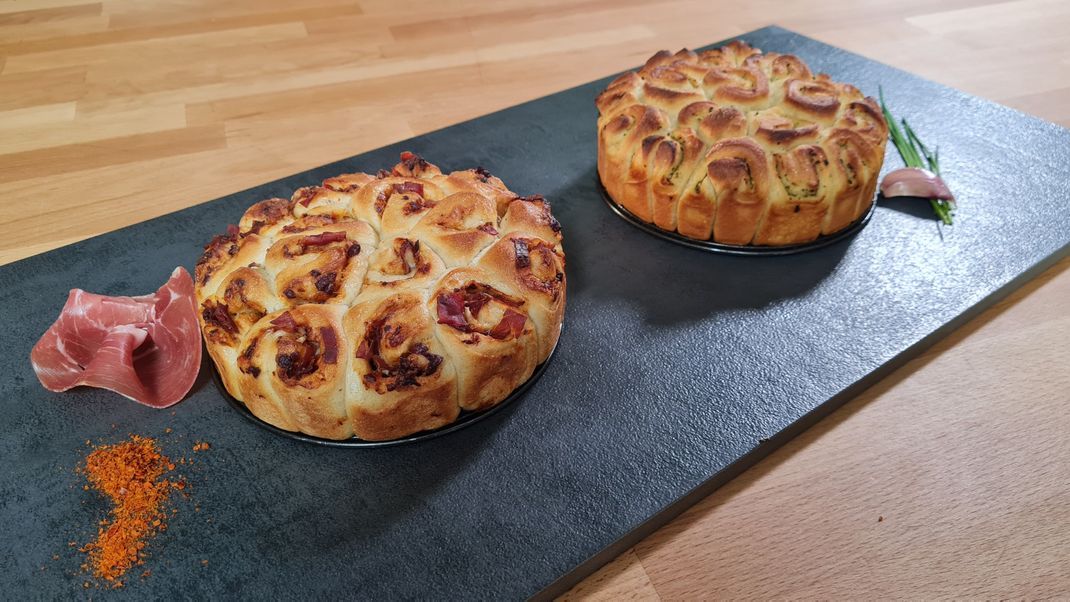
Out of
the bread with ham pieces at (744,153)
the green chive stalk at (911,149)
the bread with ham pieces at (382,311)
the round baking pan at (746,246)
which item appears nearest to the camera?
the bread with ham pieces at (382,311)

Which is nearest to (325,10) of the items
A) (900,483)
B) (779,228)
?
(779,228)

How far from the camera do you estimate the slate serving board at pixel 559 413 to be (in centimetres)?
192

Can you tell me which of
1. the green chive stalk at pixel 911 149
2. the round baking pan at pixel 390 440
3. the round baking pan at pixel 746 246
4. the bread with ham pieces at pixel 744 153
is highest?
the bread with ham pieces at pixel 744 153

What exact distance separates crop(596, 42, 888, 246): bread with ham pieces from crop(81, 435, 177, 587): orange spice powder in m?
1.93

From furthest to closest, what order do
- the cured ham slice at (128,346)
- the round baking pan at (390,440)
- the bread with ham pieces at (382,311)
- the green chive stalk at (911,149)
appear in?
the green chive stalk at (911,149) → the cured ham slice at (128,346) → the round baking pan at (390,440) → the bread with ham pieces at (382,311)

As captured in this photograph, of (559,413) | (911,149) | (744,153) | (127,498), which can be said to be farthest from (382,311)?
(911,149)

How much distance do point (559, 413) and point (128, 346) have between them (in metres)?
1.39

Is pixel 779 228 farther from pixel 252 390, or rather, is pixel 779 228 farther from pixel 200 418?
pixel 200 418

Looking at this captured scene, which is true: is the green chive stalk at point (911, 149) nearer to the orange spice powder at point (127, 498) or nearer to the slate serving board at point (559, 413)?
the slate serving board at point (559, 413)

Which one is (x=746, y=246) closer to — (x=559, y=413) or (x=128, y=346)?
(x=559, y=413)

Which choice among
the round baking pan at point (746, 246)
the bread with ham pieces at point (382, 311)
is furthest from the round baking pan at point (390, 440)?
the round baking pan at point (746, 246)

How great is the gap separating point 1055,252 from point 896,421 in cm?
119

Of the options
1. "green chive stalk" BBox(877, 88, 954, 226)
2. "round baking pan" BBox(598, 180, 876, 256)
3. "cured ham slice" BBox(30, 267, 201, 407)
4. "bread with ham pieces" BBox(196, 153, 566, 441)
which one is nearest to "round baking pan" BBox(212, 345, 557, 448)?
"bread with ham pieces" BBox(196, 153, 566, 441)

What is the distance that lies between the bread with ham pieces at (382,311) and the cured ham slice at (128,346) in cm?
19
